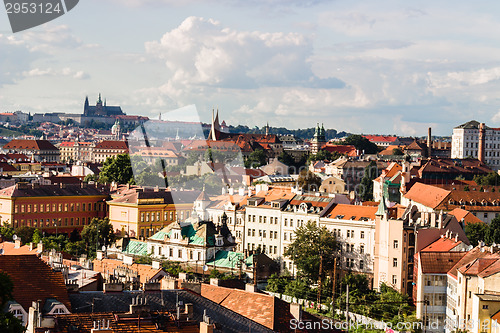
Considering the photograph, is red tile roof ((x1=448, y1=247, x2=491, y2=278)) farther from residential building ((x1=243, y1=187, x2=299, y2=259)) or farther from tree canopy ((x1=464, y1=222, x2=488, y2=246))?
residential building ((x1=243, y1=187, x2=299, y2=259))

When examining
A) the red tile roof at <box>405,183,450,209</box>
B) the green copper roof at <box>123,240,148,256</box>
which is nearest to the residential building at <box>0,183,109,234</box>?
the green copper roof at <box>123,240,148,256</box>

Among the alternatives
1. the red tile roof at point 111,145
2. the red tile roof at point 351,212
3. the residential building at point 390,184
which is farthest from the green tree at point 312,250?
the red tile roof at point 111,145

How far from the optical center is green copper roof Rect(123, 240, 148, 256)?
58.3 m

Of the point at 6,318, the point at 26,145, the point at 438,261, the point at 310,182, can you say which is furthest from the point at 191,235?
the point at 26,145

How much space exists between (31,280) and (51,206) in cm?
5149

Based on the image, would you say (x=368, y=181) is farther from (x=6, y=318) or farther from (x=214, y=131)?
(x=6, y=318)

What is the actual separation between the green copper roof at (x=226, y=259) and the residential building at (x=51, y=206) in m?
23.7

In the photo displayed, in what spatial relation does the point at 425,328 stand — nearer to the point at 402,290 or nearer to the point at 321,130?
the point at 402,290

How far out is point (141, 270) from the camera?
41.6 meters

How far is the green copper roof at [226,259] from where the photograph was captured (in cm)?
5273

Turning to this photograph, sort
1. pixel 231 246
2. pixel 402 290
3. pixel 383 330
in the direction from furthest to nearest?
pixel 231 246
pixel 402 290
pixel 383 330

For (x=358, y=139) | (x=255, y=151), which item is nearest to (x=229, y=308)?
(x=255, y=151)

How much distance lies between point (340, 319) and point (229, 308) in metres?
15.3

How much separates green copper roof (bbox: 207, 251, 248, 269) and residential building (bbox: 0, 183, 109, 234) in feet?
77.7
